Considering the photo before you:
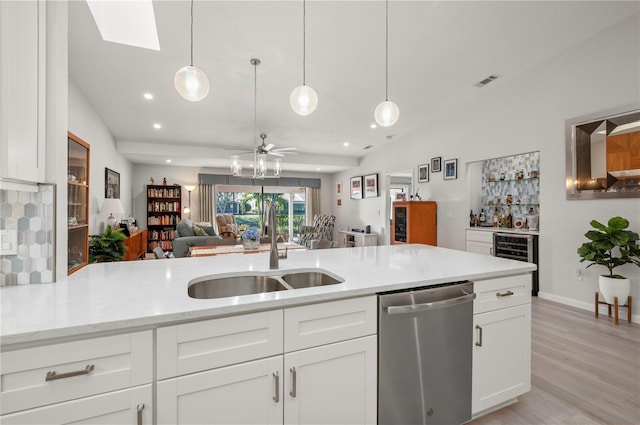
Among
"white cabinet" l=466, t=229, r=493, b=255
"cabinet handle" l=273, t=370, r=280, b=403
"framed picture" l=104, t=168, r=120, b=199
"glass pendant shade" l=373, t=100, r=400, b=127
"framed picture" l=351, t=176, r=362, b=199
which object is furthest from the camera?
"framed picture" l=351, t=176, r=362, b=199

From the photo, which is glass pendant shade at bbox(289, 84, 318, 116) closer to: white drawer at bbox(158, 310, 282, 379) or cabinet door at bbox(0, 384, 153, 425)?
white drawer at bbox(158, 310, 282, 379)

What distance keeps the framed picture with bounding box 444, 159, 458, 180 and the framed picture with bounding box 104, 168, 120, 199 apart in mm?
6086

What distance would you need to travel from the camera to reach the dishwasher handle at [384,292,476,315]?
4.29 feet

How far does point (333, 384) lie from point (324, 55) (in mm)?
3444

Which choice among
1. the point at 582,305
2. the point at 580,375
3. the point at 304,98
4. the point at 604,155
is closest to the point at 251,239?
the point at 304,98

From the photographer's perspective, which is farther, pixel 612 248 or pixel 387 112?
pixel 612 248

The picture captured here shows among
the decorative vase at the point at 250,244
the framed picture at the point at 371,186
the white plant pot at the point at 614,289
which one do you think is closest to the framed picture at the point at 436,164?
the framed picture at the point at 371,186

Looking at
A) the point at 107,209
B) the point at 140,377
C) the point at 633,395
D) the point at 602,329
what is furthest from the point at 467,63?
the point at 107,209

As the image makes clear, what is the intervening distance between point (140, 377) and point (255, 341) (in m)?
0.37

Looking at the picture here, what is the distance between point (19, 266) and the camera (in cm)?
123

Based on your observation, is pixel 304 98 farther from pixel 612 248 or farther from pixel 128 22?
pixel 612 248

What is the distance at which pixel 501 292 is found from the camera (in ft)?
5.32

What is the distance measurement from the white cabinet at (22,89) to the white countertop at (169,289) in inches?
18.1

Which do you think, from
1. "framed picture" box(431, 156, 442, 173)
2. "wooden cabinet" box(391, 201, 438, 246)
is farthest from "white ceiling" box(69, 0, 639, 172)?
"wooden cabinet" box(391, 201, 438, 246)
